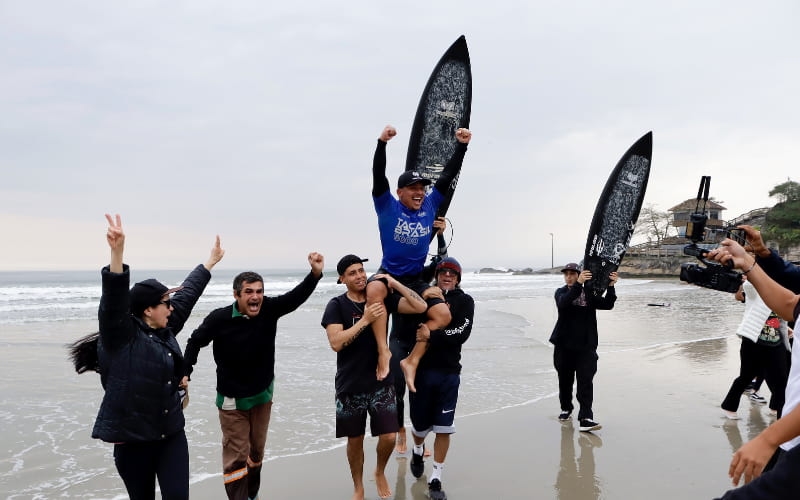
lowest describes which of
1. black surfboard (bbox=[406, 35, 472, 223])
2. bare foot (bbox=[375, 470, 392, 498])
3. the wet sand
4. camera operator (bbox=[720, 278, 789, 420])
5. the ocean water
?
the ocean water

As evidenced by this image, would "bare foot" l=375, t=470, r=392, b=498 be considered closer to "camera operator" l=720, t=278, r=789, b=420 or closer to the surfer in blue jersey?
the surfer in blue jersey

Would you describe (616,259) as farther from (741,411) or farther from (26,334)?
(26,334)

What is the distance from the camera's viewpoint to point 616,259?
7465 millimetres

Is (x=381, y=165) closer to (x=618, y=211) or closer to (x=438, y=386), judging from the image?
(x=438, y=386)

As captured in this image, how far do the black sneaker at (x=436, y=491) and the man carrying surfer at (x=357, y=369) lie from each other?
0.38 metres

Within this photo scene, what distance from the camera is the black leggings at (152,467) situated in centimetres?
294

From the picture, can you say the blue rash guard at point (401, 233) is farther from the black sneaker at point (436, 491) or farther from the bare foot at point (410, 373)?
the black sneaker at point (436, 491)

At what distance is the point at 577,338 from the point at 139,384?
4.60 metres

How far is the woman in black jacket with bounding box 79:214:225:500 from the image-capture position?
2740 mm

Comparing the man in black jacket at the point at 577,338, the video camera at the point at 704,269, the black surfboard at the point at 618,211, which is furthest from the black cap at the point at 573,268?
the video camera at the point at 704,269

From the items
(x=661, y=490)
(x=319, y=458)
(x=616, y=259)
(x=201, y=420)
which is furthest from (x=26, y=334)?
(x=661, y=490)

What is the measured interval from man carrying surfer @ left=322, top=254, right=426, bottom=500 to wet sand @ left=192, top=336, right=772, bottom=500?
0.58m

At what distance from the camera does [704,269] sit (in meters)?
3.10

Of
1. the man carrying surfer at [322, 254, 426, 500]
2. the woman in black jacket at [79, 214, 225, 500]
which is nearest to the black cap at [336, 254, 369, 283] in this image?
the man carrying surfer at [322, 254, 426, 500]
